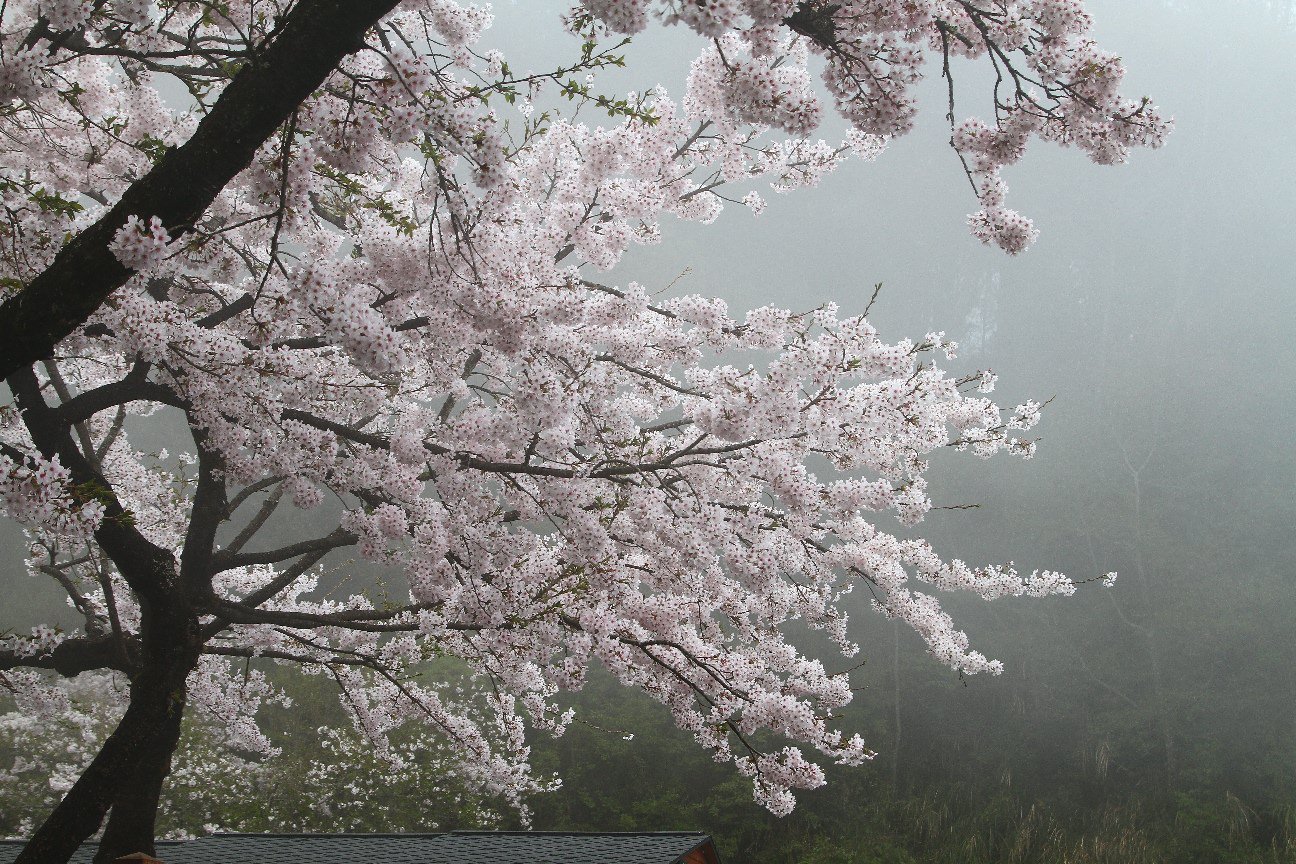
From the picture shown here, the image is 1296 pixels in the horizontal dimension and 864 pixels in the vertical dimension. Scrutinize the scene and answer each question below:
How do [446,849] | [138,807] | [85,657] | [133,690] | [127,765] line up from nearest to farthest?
1. [127,765]
2. [133,690]
3. [138,807]
4. [85,657]
5. [446,849]

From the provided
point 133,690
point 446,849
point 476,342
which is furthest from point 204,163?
point 446,849

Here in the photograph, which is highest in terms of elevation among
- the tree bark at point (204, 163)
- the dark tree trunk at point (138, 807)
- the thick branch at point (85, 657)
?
the tree bark at point (204, 163)

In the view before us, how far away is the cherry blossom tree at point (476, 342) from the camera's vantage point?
8.66 feet

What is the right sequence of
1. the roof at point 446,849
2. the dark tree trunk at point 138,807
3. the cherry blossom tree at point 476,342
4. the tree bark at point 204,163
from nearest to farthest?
the tree bark at point 204,163 → the cherry blossom tree at point 476,342 → the dark tree trunk at point 138,807 → the roof at point 446,849

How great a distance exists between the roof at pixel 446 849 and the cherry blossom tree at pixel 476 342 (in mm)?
671

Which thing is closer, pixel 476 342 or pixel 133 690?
pixel 476 342

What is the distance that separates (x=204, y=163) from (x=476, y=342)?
1791 millimetres

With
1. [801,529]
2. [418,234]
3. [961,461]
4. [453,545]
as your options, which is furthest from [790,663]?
[961,461]

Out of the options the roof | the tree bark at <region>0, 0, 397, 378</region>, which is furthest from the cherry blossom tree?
the roof

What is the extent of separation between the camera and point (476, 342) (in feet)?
14.0

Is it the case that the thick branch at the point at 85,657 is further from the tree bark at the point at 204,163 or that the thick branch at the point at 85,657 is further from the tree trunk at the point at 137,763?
the tree bark at the point at 204,163

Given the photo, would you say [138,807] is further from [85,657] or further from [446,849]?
[446,849]

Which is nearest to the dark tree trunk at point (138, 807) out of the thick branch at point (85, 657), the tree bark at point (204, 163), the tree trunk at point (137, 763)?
the tree trunk at point (137, 763)

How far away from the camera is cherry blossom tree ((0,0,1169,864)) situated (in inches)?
104
